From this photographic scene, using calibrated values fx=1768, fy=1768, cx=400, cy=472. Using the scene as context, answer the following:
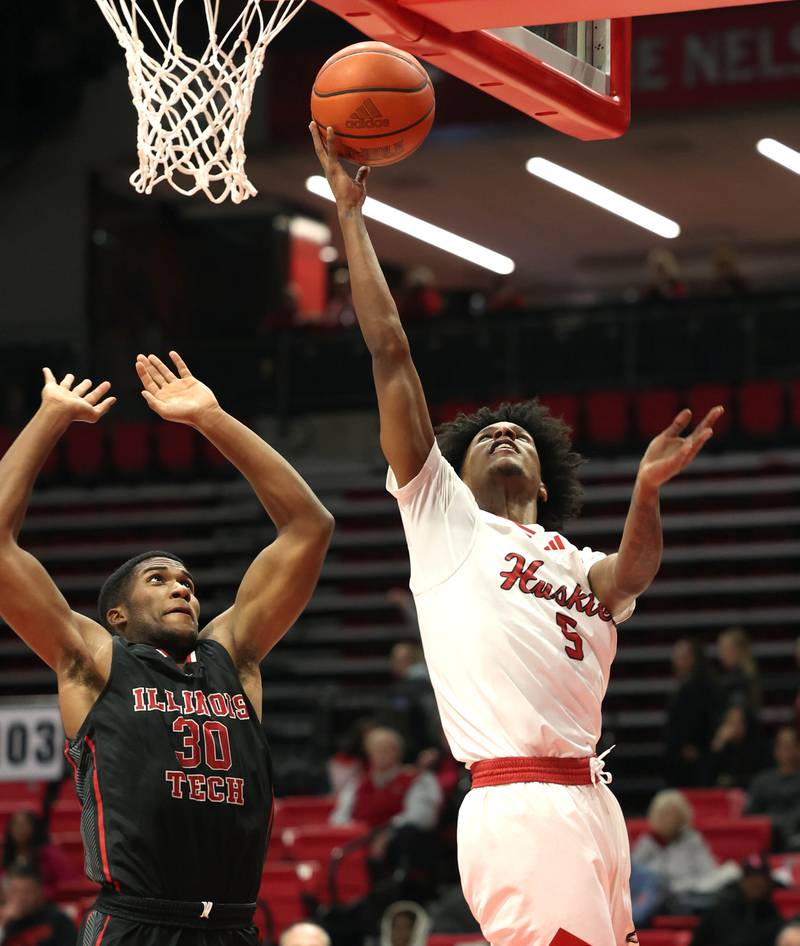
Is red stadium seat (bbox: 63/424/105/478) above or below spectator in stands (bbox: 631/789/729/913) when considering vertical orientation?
above

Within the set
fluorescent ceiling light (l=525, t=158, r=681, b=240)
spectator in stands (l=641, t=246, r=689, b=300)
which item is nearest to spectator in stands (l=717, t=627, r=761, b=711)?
spectator in stands (l=641, t=246, r=689, b=300)

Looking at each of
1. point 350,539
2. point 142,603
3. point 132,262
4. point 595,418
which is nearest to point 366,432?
point 350,539

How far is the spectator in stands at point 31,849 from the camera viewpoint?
1126cm

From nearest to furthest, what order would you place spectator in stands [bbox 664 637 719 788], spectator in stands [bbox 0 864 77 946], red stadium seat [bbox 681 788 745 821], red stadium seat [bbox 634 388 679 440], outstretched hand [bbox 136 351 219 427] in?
outstretched hand [bbox 136 351 219 427] < spectator in stands [bbox 0 864 77 946] < red stadium seat [bbox 681 788 745 821] < spectator in stands [bbox 664 637 719 788] < red stadium seat [bbox 634 388 679 440]

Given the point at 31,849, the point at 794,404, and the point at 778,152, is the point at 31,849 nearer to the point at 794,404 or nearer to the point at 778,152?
the point at 794,404

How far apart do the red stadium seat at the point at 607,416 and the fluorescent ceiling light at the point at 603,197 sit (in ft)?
11.5

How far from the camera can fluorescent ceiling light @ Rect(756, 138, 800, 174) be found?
1786 centimetres

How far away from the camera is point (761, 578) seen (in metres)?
16.4

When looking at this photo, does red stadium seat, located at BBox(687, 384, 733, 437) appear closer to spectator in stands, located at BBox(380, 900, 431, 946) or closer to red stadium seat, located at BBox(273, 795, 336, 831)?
red stadium seat, located at BBox(273, 795, 336, 831)

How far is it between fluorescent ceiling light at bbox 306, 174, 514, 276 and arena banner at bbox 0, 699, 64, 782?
414 inches

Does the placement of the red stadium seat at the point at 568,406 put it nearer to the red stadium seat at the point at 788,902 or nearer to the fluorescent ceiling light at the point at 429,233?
the fluorescent ceiling light at the point at 429,233

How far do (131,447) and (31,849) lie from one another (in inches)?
286

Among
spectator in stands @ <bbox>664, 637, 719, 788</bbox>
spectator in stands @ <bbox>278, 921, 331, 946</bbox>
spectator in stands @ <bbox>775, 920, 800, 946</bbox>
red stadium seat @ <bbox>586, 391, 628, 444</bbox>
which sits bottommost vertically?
spectator in stands @ <bbox>775, 920, 800, 946</bbox>

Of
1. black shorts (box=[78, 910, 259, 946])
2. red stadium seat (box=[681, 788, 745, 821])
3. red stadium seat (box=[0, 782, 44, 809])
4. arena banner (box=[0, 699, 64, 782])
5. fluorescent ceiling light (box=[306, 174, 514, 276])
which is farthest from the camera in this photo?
fluorescent ceiling light (box=[306, 174, 514, 276])
